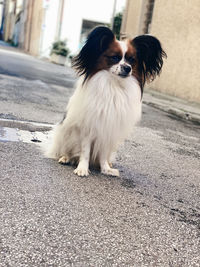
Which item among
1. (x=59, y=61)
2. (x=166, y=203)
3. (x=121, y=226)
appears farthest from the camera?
(x=59, y=61)

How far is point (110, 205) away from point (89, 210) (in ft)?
0.72

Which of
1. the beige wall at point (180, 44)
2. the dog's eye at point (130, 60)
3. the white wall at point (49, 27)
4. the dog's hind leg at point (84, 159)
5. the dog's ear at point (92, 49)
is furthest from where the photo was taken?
the white wall at point (49, 27)

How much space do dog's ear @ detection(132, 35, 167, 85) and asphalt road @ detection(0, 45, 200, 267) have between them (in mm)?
922

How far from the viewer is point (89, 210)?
8.41ft

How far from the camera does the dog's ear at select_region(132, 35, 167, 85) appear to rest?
3.34 m

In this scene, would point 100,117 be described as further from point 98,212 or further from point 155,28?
point 155,28

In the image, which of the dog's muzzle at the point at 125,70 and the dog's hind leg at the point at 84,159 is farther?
the dog's hind leg at the point at 84,159

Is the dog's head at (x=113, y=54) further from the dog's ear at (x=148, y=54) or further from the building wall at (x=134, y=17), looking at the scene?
the building wall at (x=134, y=17)

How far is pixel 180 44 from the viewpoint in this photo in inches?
530

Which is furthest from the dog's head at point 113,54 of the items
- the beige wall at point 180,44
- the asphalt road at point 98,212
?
the beige wall at point 180,44

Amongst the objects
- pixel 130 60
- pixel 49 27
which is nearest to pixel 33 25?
pixel 49 27

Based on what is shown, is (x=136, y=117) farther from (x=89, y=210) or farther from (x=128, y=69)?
(x=89, y=210)

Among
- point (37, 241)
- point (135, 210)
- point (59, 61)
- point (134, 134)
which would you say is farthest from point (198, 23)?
point (59, 61)

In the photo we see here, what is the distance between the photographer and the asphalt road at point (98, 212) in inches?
79.0
